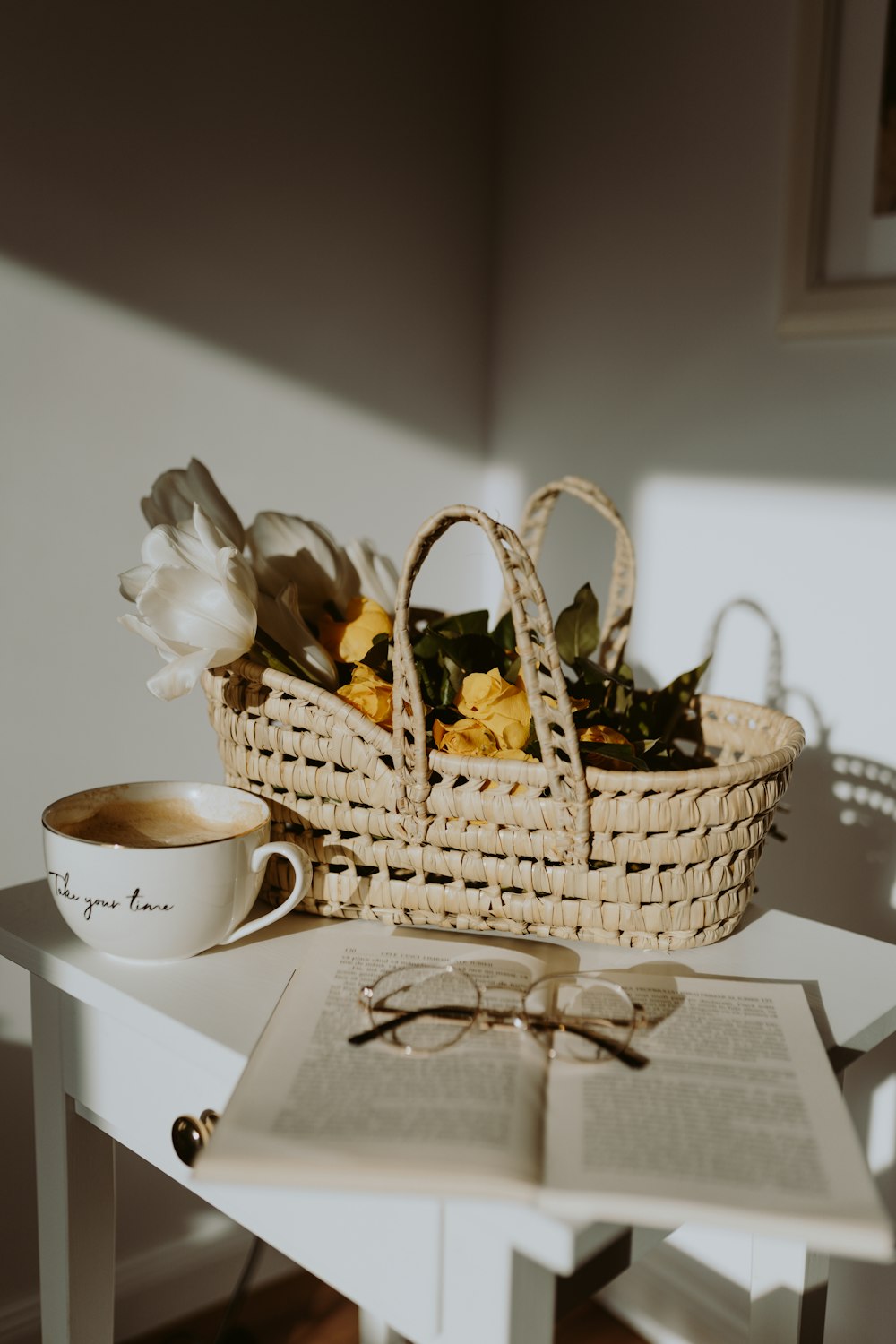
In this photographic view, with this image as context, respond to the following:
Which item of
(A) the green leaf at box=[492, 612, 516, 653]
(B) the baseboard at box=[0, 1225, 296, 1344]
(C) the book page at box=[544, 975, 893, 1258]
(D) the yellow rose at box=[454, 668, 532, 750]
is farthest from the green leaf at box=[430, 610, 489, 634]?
(B) the baseboard at box=[0, 1225, 296, 1344]

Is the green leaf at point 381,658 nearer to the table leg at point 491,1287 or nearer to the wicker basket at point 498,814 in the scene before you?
the wicker basket at point 498,814

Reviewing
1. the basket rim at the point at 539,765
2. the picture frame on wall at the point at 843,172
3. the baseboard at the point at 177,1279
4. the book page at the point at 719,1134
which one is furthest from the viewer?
the baseboard at the point at 177,1279

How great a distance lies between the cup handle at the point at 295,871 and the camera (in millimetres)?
709

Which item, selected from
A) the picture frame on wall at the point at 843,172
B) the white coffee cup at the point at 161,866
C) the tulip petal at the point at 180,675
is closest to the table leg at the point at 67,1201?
the white coffee cup at the point at 161,866

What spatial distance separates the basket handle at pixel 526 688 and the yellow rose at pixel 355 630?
11 centimetres

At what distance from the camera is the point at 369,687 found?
0.76 meters

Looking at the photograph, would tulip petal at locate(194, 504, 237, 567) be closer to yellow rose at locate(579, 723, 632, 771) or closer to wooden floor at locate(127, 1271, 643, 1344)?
yellow rose at locate(579, 723, 632, 771)

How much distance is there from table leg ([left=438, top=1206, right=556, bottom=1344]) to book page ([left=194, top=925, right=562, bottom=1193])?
5 cm

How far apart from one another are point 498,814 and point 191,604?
0.23 meters

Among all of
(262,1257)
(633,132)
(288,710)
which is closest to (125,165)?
(633,132)

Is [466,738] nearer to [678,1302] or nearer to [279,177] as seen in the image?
[279,177]

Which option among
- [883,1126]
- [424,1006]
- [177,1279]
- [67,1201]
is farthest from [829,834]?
[177,1279]

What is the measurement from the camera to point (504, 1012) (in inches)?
24.0

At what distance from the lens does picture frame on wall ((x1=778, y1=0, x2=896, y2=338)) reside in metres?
1.02
